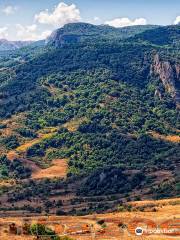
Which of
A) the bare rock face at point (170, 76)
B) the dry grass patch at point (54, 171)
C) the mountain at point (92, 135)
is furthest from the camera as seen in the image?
the bare rock face at point (170, 76)

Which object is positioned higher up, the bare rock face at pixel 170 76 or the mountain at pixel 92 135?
the bare rock face at pixel 170 76

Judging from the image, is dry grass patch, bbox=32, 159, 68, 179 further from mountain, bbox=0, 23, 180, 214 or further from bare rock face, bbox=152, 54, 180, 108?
bare rock face, bbox=152, 54, 180, 108

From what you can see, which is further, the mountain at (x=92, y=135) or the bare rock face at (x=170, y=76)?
the bare rock face at (x=170, y=76)

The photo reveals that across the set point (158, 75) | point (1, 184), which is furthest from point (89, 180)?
point (158, 75)

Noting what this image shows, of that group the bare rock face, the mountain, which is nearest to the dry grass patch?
the mountain

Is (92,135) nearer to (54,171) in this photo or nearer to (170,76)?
(54,171)

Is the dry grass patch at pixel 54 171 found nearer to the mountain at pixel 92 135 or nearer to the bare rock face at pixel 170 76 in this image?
the mountain at pixel 92 135

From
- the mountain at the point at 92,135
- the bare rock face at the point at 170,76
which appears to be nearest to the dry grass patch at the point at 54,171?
the mountain at the point at 92,135

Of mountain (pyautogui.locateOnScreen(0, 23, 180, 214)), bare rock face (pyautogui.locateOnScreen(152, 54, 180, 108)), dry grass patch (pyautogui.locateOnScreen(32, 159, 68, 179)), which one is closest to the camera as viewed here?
mountain (pyautogui.locateOnScreen(0, 23, 180, 214))
